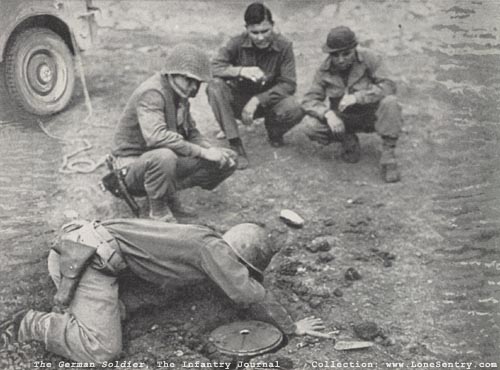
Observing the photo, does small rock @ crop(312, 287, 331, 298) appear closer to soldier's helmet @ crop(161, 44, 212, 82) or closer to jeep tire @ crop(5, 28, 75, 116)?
soldier's helmet @ crop(161, 44, 212, 82)

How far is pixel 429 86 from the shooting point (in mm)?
7254

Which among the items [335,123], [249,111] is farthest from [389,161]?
[249,111]

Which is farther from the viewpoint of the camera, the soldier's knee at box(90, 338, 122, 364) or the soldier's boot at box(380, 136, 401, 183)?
the soldier's boot at box(380, 136, 401, 183)

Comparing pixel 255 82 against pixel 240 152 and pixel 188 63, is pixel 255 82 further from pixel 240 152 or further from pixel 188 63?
pixel 188 63

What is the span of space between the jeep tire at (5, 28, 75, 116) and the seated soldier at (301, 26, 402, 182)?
2.43m

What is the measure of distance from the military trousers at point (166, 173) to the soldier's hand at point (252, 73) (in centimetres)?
96

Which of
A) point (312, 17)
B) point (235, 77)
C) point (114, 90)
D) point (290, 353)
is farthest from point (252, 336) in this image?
point (312, 17)

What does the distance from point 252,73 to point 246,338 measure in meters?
2.81

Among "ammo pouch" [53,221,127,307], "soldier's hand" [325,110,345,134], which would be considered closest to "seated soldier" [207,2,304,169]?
"soldier's hand" [325,110,345,134]

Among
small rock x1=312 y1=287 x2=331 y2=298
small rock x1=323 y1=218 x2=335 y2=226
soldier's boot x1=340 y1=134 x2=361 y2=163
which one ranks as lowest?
small rock x1=312 y1=287 x2=331 y2=298

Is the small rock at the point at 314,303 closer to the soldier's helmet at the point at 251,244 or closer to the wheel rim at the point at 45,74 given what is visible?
the soldier's helmet at the point at 251,244

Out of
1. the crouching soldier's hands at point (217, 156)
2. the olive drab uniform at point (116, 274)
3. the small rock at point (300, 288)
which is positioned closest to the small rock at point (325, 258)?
the small rock at point (300, 288)

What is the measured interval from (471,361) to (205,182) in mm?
2359

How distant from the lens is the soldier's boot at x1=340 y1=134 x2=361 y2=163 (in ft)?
19.1
